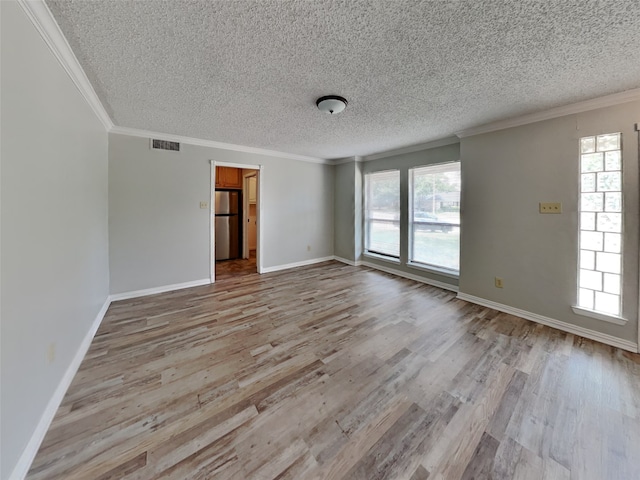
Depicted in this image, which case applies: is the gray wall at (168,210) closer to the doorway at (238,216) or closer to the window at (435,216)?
the doorway at (238,216)

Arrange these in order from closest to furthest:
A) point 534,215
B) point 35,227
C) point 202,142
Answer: point 35,227, point 534,215, point 202,142

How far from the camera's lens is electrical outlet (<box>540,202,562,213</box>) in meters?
2.66

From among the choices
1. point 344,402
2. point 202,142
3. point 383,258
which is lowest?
point 344,402

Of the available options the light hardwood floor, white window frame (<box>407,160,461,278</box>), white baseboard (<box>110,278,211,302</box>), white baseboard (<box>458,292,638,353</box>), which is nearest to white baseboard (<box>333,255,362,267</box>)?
white window frame (<box>407,160,461,278</box>)

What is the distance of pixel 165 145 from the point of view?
12.0 ft

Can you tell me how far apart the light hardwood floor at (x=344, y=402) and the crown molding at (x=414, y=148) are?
2.63m

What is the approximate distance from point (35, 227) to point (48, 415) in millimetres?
1125

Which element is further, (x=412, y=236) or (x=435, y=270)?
(x=412, y=236)

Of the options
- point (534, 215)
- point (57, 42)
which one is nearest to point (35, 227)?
point (57, 42)

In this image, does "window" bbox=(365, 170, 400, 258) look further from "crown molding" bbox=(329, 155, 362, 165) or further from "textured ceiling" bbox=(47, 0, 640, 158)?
"textured ceiling" bbox=(47, 0, 640, 158)

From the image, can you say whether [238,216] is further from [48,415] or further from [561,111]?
[561,111]

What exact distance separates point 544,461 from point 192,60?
339 cm

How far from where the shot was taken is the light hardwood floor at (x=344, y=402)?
125 centimetres

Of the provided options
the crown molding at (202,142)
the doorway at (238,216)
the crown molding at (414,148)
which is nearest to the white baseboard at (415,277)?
the crown molding at (414,148)
